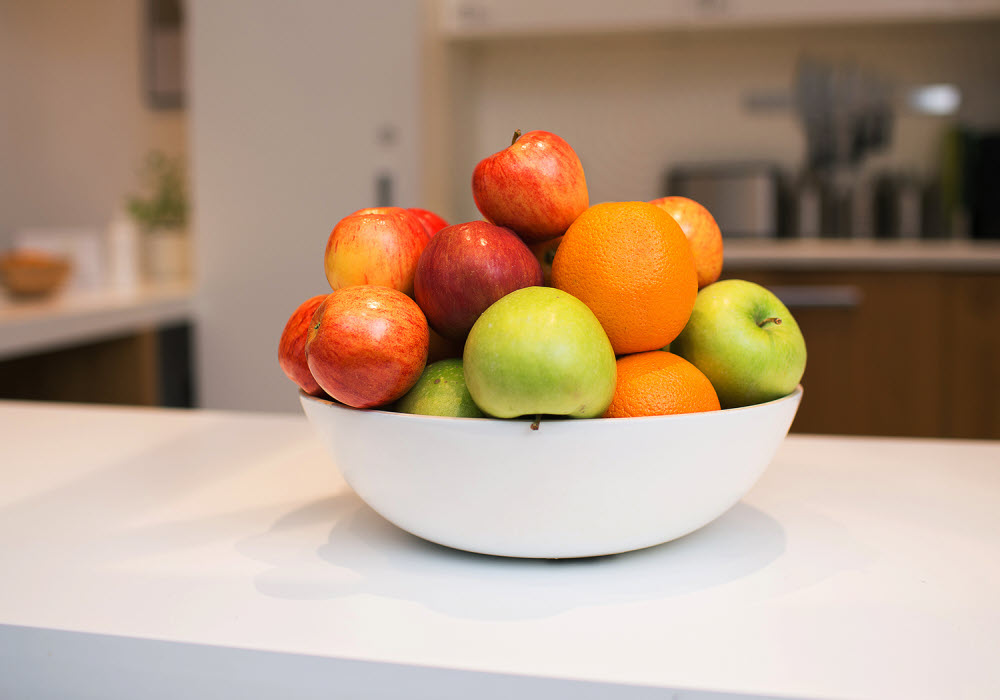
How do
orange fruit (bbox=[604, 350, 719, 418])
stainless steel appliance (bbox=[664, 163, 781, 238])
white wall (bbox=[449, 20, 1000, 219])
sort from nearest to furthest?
orange fruit (bbox=[604, 350, 719, 418])
stainless steel appliance (bbox=[664, 163, 781, 238])
white wall (bbox=[449, 20, 1000, 219])

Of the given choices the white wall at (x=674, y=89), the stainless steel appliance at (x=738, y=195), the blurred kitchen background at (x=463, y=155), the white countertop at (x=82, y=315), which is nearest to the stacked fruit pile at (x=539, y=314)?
the white countertop at (x=82, y=315)

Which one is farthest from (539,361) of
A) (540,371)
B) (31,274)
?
(31,274)

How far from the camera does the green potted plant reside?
2.96 metres

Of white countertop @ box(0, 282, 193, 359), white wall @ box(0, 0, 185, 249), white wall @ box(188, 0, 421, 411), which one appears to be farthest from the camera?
white wall @ box(0, 0, 185, 249)

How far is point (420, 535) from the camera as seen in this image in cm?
54

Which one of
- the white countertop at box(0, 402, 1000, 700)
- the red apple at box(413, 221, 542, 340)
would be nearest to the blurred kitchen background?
the white countertop at box(0, 402, 1000, 700)

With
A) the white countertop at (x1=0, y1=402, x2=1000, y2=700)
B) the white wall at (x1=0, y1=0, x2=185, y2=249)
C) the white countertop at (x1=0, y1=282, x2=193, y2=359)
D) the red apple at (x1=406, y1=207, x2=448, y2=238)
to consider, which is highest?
the white wall at (x1=0, y1=0, x2=185, y2=249)

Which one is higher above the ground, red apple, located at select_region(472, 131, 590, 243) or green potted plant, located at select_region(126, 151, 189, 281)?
red apple, located at select_region(472, 131, 590, 243)

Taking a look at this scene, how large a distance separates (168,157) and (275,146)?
31.6 inches

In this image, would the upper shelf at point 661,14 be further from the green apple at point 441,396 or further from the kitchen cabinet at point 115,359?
the green apple at point 441,396

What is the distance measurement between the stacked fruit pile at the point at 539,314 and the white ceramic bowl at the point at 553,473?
0.8 inches

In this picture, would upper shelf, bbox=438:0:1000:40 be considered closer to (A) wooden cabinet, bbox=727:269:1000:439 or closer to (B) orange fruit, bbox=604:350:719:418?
(A) wooden cabinet, bbox=727:269:1000:439

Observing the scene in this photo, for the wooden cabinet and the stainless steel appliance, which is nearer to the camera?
the wooden cabinet

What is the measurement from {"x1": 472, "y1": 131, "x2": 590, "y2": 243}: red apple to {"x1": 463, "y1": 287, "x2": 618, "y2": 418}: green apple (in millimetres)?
130
